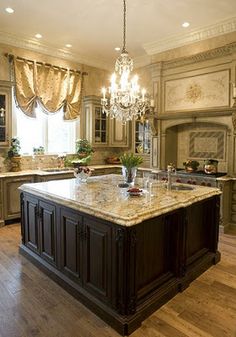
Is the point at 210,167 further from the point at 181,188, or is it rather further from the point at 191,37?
the point at 191,37

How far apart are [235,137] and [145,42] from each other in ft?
8.50

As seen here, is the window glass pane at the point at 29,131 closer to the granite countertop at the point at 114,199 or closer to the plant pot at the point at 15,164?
the plant pot at the point at 15,164

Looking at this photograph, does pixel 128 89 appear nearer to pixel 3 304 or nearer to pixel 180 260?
pixel 180 260

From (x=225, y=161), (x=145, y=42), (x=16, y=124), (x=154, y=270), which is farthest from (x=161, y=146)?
(x=154, y=270)

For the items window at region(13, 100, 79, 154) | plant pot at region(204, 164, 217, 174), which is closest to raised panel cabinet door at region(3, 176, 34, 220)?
window at region(13, 100, 79, 154)

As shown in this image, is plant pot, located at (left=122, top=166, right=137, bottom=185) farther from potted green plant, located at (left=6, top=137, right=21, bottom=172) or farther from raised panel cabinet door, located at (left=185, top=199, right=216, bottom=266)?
potted green plant, located at (left=6, top=137, right=21, bottom=172)

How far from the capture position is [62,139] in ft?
20.1

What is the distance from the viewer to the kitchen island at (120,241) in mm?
2145

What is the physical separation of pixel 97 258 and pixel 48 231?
0.86 meters

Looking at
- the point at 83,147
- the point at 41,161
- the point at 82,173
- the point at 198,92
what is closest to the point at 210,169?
the point at 198,92

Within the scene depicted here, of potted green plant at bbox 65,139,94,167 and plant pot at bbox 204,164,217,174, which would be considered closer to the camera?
plant pot at bbox 204,164,217,174

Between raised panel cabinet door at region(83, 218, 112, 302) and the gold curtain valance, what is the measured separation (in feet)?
12.0

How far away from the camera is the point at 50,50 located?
5.52 metres

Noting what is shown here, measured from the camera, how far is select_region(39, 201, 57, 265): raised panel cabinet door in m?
2.89
